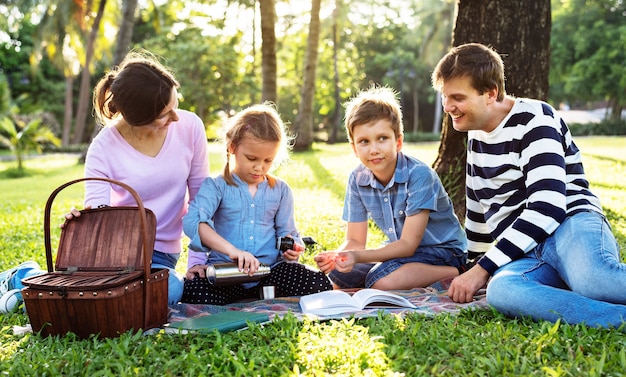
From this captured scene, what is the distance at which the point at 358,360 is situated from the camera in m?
2.49

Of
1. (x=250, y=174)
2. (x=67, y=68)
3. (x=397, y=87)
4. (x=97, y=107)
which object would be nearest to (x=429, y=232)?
(x=250, y=174)

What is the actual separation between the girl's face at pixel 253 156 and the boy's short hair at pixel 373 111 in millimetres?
491

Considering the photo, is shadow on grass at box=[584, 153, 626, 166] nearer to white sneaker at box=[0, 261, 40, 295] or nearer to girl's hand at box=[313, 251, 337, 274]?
girl's hand at box=[313, 251, 337, 274]

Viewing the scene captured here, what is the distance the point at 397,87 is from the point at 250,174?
119 ft

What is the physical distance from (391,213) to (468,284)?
0.81 meters

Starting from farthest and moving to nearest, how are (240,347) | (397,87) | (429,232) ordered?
(397,87), (429,232), (240,347)

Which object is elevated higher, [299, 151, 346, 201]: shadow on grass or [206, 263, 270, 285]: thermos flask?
[206, 263, 270, 285]: thermos flask

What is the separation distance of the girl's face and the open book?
0.82m

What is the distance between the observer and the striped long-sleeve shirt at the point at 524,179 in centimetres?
321

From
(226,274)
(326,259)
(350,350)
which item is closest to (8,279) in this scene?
(226,274)

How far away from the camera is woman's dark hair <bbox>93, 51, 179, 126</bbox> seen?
3.49 m

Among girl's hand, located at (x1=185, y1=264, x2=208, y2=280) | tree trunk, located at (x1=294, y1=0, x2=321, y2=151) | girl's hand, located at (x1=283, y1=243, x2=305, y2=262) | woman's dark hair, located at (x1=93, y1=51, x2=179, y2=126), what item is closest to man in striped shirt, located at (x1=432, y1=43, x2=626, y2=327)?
girl's hand, located at (x1=283, y1=243, x2=305, y2=262)

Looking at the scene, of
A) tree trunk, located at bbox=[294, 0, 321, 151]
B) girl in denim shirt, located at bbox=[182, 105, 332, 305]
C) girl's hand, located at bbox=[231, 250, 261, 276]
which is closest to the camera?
girl's hand, located at bbox=[231, 250, 261, 276]

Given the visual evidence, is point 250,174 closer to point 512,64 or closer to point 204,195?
point 204,195
